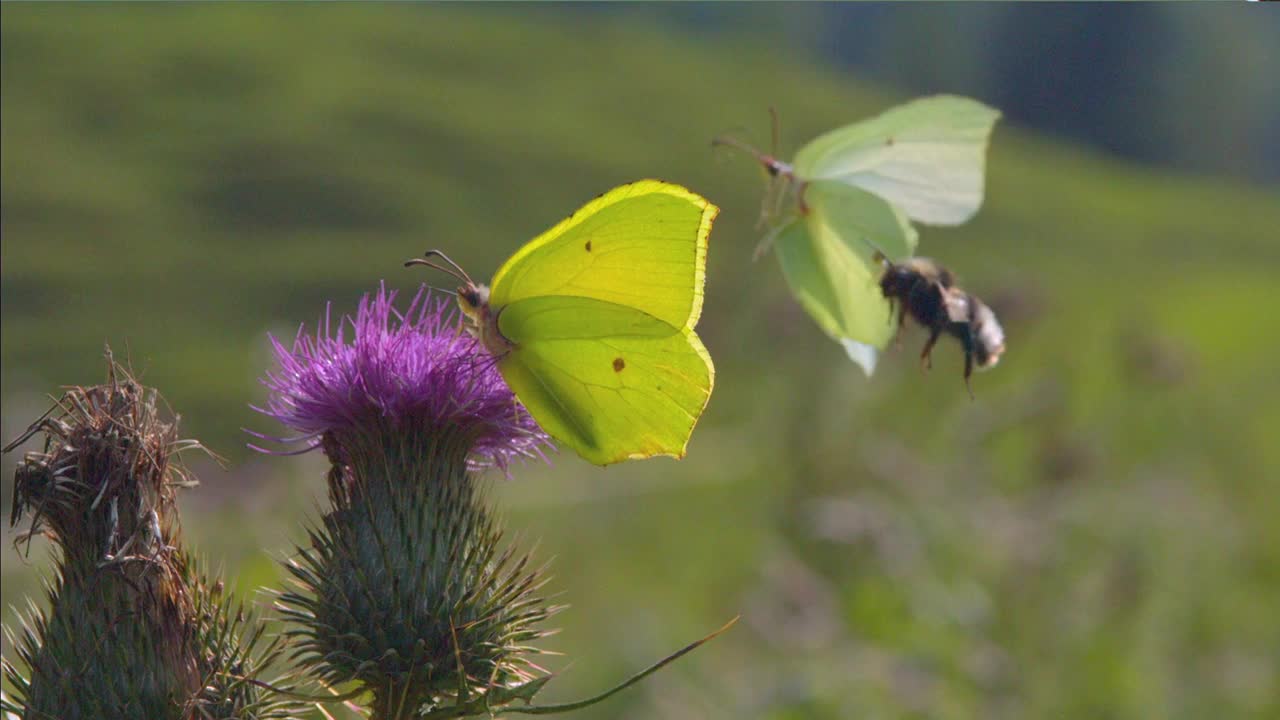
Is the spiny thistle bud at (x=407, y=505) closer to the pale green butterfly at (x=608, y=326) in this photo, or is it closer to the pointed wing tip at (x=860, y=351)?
the pale green butterfly at (x=608, y=326)

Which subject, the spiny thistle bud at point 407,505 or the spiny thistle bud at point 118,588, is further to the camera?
the spiny thistle bud at point 407,505

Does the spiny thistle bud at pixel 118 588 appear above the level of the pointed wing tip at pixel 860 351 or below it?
above

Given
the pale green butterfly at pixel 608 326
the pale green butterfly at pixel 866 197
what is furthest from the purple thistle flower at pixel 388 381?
the pale green butterfly at pixel 866 197

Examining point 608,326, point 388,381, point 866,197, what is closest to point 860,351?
point 866,197

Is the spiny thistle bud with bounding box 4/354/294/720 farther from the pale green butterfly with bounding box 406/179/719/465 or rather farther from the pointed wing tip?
the pointed wing tip

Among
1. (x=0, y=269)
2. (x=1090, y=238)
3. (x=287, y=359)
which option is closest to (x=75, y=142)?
(x=0, y=269)

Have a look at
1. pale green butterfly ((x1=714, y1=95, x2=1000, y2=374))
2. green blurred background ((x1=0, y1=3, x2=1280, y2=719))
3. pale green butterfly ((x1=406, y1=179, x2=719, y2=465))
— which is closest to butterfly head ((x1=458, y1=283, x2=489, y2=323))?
pale green butterfly ((x1=406, y1=179, x2=719, y2=465))
